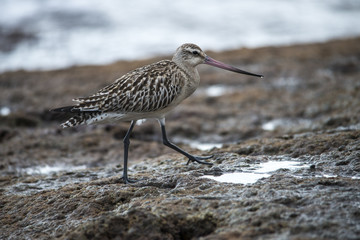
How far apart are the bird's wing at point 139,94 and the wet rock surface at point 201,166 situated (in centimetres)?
59

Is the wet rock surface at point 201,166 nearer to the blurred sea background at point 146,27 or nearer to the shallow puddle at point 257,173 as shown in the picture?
the shallow puddle at point 257,173

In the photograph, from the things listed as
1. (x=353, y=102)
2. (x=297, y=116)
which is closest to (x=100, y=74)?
(x=297, y=116)

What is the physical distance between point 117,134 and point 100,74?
17.3 ft

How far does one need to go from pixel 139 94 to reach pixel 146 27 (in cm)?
1755

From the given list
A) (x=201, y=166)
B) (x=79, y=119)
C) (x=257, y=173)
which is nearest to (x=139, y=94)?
(x=79, y=119)

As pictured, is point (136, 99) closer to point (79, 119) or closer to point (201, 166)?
point (79, 119)

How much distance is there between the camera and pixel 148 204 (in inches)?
169

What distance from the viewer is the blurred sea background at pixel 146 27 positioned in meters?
18.6

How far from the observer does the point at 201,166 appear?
18.7 feet

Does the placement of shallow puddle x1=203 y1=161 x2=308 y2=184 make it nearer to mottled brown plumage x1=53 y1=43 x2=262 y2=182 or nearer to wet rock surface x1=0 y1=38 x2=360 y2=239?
wet rock surface x1=0 y1=38 x2=360 y2=239

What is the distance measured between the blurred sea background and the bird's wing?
11063 millimetres

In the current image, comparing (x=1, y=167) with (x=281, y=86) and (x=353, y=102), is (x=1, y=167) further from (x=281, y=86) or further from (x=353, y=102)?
(x=281, y=86)

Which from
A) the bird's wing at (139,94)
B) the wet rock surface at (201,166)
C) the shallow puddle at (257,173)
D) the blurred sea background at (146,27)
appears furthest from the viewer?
the blurred sea background at (146,27)

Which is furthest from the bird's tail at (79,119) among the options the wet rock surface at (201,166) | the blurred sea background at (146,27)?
the blurred sea background at (146,27)
